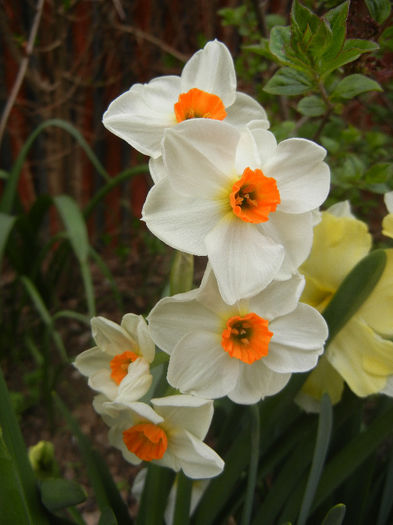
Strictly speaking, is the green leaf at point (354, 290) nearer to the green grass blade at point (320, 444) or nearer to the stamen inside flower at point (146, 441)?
the green grass blade at point (320, 444)

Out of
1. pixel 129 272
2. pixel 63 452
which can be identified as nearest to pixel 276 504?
pixel 63 452

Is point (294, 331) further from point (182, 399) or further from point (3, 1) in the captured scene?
point (3, 1)

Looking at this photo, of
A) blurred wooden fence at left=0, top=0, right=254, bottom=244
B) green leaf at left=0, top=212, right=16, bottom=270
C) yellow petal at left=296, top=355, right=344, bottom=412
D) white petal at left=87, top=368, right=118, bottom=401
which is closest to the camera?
white petal at left=87, top=368, right=118, bottom=401

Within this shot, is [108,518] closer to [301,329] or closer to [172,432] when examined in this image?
[172,432]

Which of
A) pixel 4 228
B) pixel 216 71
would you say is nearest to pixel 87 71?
pixel 4 228

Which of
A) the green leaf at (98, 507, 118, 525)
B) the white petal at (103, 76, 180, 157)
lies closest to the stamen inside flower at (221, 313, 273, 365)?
the white petal at (103, 76, 180, 157)

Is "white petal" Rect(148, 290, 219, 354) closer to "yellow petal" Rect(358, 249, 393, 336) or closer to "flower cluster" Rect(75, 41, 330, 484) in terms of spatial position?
"flower cluster" Rect(75, 41, 330, 484)
